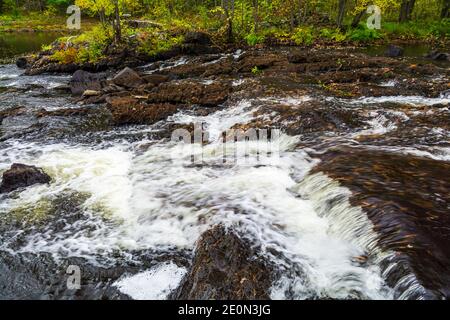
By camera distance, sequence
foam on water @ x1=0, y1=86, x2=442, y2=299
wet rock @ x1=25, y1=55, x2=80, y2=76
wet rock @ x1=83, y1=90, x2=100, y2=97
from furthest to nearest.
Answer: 1. wet rock @ x1=25, y1=55, x2=80, y2=76
2. wet rock @ x1=83, y1=90, x2=100, y2=97
3. foam on water @ x1=0, y1=86, x2=442, y2=299

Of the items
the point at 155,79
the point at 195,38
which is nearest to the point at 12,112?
the point at 155,79

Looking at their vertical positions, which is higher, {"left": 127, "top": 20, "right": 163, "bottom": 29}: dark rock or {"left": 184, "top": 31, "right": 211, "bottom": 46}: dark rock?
{"left": 127, "top": 20, "right": 163, "bottom": 29}: dark rock

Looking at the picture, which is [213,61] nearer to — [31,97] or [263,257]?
[31,97]

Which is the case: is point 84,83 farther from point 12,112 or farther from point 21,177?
point 21,177

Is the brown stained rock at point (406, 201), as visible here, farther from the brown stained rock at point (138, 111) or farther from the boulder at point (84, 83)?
the boulder at point (84, 83)

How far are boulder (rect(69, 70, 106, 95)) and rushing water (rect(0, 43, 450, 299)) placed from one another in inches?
240

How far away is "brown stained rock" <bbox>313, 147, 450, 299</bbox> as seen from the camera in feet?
16.4

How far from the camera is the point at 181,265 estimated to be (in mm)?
6121

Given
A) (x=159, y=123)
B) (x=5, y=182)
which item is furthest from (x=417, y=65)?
(x=5, y=182)

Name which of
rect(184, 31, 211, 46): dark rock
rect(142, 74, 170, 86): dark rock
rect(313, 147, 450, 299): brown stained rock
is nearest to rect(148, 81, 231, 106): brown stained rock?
rect(142, 74, 170, 86): dark rock

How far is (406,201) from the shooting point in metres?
6.36

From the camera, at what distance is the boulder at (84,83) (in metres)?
17.5

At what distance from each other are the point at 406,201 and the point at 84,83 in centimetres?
1586

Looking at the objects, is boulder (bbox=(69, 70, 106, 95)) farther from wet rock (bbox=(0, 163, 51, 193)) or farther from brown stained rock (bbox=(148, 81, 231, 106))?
wet rock (bbox=(0, 163, 51, 193))
